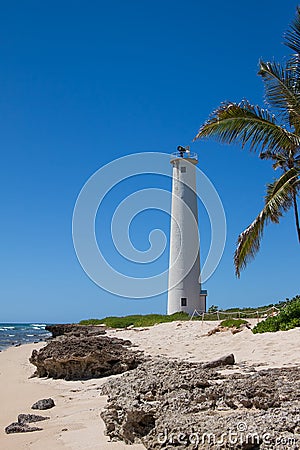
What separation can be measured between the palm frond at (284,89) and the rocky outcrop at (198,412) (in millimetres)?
7262

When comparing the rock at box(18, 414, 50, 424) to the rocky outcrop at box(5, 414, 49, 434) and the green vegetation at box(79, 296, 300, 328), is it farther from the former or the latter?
the green vegetation at box(79, 296, 300, 328)

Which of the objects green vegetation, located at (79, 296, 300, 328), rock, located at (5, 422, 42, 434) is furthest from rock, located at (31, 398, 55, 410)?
green vegetation, located at (79, 296, 300, 328)

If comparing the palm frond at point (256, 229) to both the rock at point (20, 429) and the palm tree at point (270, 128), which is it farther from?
the rock at point (20, 429)

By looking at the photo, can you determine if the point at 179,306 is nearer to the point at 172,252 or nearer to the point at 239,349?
the point at 172,252

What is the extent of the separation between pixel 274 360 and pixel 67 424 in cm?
606

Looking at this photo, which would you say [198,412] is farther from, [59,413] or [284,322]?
[284,322]

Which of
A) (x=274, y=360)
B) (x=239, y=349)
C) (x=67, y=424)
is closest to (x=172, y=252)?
(x=239, y=349)

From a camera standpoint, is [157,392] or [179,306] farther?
[179,306]

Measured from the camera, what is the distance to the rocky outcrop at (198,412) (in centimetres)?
382

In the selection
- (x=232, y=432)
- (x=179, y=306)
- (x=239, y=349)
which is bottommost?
(x=232, y=432)

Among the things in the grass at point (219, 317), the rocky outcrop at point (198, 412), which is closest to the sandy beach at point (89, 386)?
the rocky outcrop at point (198, 412)

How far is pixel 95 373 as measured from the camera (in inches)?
478

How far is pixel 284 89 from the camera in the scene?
1174cm

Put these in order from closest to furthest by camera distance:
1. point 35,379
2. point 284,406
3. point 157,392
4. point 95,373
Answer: point 284,406, point 157,392, point 95,373, point 35,379
